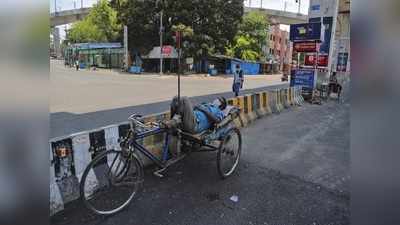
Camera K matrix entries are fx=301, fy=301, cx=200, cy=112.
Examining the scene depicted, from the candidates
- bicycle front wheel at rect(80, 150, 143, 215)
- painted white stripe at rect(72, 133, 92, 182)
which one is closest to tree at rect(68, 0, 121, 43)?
painted white stripe at rect(72, 133, 92, 182)

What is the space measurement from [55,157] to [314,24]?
42.6 ft

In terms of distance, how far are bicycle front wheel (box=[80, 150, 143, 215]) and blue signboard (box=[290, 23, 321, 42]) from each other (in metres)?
12.2

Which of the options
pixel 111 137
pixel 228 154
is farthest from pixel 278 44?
pixel 111 137

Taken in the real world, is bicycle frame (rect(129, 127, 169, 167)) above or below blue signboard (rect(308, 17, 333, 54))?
below

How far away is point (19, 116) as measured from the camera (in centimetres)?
100

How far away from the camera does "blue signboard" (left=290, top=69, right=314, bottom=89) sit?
527 inches

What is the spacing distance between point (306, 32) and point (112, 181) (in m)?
12.6

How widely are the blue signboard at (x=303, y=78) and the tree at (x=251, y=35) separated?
30470 millimetres

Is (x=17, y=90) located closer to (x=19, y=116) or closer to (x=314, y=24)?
A: (x=19, y=116)

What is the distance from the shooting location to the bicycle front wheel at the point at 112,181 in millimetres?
3373

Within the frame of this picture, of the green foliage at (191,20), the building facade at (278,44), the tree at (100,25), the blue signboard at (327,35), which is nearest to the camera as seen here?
the blue signboard at (327,35)

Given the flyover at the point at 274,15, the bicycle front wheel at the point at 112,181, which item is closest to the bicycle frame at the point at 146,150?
the bicycle front wheel at the point at 112,181

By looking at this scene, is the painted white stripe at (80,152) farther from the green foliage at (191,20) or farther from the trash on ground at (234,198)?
the green foliage at (191,20)

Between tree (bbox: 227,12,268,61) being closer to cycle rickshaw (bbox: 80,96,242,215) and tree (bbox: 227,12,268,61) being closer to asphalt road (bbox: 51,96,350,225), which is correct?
asphalt road (bbox: 51,96,350,225)
